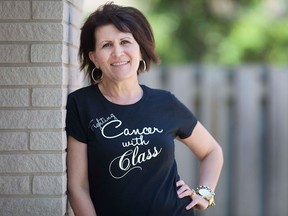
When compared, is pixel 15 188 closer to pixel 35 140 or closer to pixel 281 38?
pixel 35 140

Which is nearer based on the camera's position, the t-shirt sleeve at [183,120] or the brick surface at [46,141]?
the brick surface at [46,141]

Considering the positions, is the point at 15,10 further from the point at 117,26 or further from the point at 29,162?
the point at 29,162

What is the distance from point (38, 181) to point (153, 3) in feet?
23.0

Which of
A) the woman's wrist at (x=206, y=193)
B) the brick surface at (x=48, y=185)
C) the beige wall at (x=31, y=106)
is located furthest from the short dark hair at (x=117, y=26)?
the woman's wrist at (x=206, y=193)

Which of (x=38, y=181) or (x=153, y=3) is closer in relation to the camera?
(x=38, y=181)

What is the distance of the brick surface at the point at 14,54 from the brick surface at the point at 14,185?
517mm

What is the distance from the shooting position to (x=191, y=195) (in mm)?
3502

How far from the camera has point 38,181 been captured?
317 centimetres

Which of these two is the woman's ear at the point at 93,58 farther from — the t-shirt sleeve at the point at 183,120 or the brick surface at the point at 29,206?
the brick surface at the point at 29,206

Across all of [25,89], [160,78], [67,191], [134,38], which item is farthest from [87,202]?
[160,78]

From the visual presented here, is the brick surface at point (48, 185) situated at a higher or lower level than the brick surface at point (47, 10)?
lower

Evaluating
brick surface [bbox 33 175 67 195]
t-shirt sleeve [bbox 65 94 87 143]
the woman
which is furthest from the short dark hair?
brick surface [bbox 33 175 67 195]

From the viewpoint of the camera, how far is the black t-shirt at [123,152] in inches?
126

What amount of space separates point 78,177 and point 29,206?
0.83 feet
